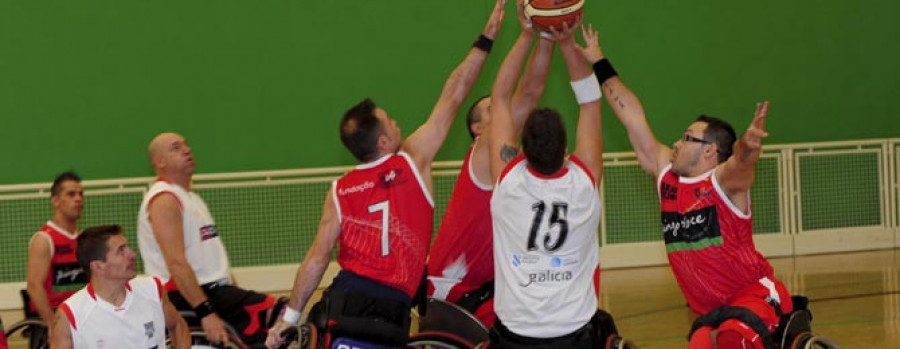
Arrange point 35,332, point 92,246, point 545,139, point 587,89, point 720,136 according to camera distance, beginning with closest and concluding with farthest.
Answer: point 545,139 → point 92,246 → point 587,89 → point 720,136 → point 35,332

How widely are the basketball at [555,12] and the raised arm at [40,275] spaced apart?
11.6 ft

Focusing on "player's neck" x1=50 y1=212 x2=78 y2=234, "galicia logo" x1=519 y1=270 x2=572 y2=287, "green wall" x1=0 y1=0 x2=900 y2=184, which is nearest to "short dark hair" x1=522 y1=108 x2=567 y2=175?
"galicia logo" x1=519 y1=270 x2=572 y2=287

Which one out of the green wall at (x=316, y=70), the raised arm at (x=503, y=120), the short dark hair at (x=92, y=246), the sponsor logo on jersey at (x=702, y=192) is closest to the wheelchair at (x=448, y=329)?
the raised arm at (x=503, y=120)

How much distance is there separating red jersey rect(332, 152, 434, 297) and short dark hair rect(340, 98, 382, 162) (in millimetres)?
64

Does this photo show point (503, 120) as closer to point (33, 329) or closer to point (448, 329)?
point (448, 329)

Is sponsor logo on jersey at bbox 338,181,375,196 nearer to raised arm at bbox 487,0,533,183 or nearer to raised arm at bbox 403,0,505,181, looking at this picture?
raised arm at bbox 403,0,505,181

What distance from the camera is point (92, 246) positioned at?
5277 millimetres

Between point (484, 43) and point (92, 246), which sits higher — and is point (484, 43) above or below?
above

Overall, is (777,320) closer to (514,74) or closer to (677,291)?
(514,74)

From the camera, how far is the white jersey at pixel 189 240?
679cm

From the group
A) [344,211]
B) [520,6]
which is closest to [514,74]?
[520,6]

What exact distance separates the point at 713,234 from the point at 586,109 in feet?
2.77

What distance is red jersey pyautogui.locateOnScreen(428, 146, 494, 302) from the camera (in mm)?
6207

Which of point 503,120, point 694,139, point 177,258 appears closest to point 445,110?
point 503,120
